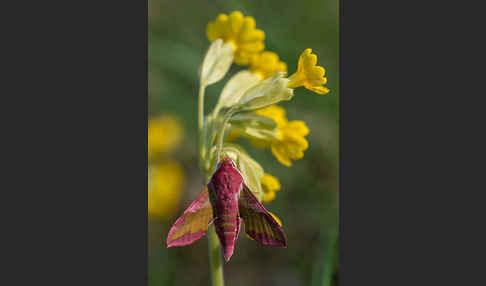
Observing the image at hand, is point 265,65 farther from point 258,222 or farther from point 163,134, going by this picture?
point 163,134

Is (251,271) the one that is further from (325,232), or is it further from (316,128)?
(316,128)

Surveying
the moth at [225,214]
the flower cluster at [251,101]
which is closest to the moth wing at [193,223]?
the moth at [225,214]

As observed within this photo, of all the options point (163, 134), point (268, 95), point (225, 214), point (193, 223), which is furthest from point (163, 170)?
point (225, 214)

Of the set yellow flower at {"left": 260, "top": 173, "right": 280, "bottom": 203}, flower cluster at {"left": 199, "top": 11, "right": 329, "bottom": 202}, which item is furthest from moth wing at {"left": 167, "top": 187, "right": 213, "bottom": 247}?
yellow flower at {"left": 260, "top": 173, "right": 280, "bottom": 203}

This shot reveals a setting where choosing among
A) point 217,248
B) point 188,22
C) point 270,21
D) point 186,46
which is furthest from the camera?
point 186,46

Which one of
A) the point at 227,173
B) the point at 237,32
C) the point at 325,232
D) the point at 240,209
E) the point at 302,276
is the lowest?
the point at 302,276

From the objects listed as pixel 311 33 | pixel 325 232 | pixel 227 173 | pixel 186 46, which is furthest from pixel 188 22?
pixel 227 173

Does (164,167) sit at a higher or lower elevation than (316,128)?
lower
